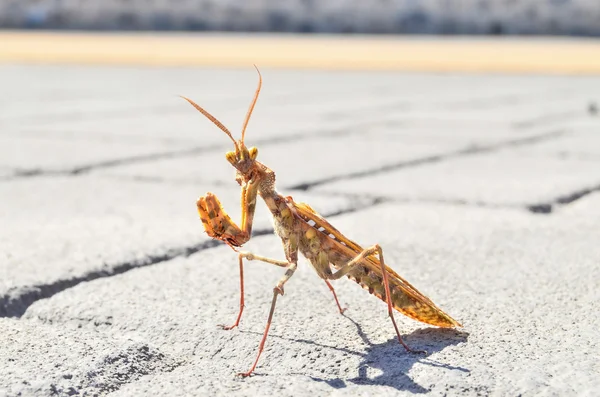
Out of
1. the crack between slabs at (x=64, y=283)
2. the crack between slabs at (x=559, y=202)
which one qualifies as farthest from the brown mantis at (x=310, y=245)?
the crack between slabs at (x=559, y=202)

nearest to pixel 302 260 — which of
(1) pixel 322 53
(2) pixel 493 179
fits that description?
(2) pixel 493 179

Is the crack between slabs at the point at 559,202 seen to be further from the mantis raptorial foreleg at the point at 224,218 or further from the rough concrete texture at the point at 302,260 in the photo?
the mantis raptorial foreleg at the point at 224,218

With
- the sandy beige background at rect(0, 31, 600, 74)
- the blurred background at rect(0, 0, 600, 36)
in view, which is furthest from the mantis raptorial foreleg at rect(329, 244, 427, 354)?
the blurred background at rect(0, 0, 600, 36)

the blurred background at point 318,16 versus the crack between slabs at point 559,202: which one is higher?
the crack between slabs at point 559,202

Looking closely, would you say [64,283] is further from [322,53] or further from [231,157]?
[322,53]

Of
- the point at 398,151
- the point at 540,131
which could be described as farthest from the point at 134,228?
the point at 540,131

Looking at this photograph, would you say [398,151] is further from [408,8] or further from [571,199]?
[408,8]

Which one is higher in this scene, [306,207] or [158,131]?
[306,207]
